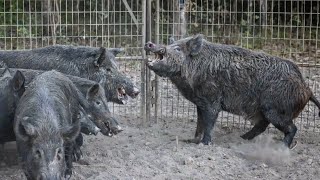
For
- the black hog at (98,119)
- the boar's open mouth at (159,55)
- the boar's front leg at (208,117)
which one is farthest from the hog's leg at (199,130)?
the black hog at (98,119)

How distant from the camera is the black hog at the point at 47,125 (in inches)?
225

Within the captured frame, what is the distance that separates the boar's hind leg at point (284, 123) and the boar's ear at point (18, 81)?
3268 millimetres

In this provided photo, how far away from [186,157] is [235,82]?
1.36 metres

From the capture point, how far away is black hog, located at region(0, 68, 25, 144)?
705 centimetres

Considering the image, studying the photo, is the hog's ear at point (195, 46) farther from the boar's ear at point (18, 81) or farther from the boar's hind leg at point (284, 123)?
the boar's ear at point (18, 81)

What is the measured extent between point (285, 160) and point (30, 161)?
141 inches

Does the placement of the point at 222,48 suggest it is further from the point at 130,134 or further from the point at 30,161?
the point at 30,161

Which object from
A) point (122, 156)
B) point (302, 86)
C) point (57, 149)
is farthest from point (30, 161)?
point (302, 86)

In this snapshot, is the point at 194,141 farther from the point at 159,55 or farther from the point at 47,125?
the point at 47,125

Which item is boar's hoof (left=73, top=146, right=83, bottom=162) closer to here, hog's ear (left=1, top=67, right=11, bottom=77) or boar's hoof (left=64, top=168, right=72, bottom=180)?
boar's hoof (left=64, top=168, right=72, bottom=180)

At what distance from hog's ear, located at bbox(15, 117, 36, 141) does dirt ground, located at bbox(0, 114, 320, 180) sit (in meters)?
1.28

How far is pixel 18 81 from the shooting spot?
7.04 meters

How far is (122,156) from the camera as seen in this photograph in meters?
8.20

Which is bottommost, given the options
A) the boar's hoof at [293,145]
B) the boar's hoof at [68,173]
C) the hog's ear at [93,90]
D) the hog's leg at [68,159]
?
the boar's hoof at [293,145]
